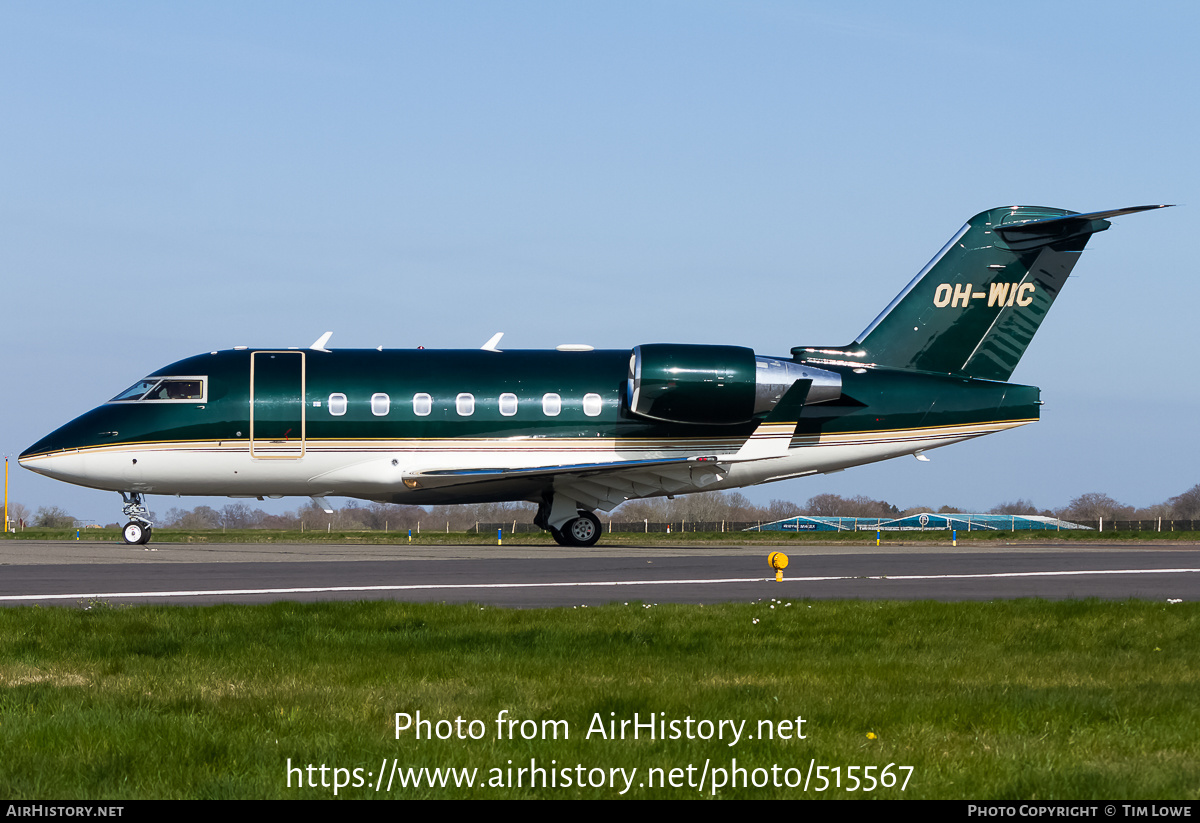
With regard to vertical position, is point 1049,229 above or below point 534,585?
above

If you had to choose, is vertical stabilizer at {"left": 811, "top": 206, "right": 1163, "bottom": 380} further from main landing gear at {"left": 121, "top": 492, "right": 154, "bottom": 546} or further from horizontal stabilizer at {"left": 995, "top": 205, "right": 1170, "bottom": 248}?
main landing gear at {"left": 121, "top": 492, "right": 154, "bottom": 546}

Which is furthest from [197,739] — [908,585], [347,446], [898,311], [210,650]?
[898,311]

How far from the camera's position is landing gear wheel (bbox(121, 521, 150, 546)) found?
29.3 meters

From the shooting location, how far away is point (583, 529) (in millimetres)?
30000

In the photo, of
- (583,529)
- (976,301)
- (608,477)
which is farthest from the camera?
(976,301)

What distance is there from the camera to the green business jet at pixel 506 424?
28562 mm

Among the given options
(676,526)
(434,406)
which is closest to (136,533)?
(434,406)

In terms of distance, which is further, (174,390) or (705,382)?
(174,390)

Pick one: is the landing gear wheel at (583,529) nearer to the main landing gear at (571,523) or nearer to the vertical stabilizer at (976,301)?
the main landing gear at (571,523)

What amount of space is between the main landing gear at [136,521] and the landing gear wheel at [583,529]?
10.4m

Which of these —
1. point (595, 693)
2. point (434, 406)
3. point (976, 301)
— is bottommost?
point (595, 693)

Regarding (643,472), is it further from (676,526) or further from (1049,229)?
(676,526)

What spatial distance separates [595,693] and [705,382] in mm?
21253

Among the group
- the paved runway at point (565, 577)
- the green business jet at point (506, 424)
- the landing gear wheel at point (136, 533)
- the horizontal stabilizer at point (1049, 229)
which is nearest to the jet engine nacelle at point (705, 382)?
the green business jet at point (506, 424)
